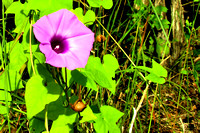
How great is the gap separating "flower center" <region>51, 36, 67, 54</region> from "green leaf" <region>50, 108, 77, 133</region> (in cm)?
23

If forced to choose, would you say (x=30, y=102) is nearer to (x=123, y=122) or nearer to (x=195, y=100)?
(x=123, y=122)

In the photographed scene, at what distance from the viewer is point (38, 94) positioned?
768 millimetres

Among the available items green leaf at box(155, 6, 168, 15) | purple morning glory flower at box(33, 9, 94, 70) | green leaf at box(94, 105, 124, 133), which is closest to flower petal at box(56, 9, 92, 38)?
purple morning glory flower at box(33, 9, 94, 70)

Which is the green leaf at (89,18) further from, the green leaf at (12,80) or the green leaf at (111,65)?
the green leaf at (12,80)

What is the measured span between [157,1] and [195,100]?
83 cm

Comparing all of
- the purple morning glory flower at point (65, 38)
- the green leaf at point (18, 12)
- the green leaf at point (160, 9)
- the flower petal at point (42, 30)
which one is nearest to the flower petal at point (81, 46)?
the purple morning glory flower at point (65, 38)

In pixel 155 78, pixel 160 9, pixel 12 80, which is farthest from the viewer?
pixel 160 9

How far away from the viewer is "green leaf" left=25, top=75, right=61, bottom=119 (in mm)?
746

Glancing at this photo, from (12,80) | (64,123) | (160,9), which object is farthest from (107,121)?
(160,9)

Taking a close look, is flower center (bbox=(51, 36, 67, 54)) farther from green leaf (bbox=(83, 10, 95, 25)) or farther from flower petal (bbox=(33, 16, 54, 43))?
green leaf (bbox=(83, 10, 95, 25))

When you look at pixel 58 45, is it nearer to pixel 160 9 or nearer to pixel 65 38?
pixel 65 38

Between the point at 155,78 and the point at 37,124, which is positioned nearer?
the point at 37,124

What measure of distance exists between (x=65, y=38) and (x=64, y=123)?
1.05ft

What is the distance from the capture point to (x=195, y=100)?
6.21 ft
